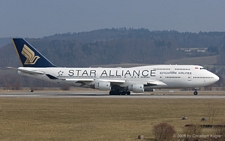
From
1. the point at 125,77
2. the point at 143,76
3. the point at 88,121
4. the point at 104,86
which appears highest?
the point at 143,76

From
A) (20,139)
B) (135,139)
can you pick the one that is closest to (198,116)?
(135,139)

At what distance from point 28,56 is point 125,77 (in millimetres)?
13067

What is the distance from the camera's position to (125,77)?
71875mm

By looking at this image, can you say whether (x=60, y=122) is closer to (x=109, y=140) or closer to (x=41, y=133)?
(x=41, y=133)

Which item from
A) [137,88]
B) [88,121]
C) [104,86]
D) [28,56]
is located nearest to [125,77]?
[137,88]

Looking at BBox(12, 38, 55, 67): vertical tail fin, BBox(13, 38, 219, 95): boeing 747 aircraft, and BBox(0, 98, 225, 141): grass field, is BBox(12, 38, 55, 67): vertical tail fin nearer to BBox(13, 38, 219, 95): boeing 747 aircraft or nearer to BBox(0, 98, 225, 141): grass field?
BBox(13, 38, 219, 95): boeing 747 aircraft

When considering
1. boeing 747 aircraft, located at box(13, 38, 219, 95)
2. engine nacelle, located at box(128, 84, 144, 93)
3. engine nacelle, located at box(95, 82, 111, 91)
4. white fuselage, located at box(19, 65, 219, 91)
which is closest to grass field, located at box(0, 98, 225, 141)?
engine nacelle, located at box(128, 84, 144, 93)

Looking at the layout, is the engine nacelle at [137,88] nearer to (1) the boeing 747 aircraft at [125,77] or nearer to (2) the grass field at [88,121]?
(1) the boeing 747 aircraft at [125,77]

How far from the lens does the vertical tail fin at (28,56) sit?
2911 inches

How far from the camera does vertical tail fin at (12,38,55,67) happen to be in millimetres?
73938

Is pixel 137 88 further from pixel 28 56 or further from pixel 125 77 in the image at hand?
pixel 28 56

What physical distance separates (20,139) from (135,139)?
5359 millimetres

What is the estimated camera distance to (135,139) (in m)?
26.5

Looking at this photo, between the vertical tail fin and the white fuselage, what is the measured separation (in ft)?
3.43
